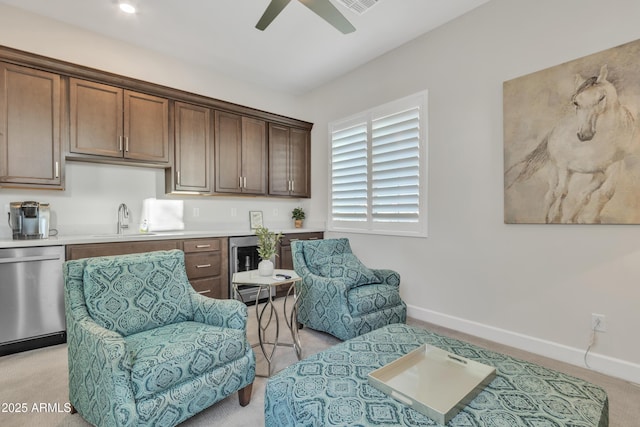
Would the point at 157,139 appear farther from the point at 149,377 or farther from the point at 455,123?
the point at 455,123

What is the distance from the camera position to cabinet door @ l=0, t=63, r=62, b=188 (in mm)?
2654

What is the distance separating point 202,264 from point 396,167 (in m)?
2.47

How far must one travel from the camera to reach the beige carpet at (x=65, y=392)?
1723mm

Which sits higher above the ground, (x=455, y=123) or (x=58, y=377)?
(x=455, y=123)

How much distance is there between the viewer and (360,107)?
408cm

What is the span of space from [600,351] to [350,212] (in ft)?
8.96

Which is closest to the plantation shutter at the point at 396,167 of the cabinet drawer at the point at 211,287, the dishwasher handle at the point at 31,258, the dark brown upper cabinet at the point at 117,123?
the cabinet drawer at the point at 211,287

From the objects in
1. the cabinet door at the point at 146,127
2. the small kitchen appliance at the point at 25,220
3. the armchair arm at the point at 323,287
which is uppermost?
the cabinet door at the point at 146,127

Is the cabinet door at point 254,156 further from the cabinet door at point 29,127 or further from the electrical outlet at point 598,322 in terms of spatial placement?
the electrical outlet at point 598,322

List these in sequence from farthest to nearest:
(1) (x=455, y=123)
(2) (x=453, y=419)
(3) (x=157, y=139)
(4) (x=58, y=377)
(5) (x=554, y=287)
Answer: (3) (x=157, y=139) → (1) (x=455, y=123) → (5) (x=554, y=287) → (4) (x=58, y=377) → (2) (x=453, y=419)

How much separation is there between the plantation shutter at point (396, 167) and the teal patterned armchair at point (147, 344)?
2280 mm

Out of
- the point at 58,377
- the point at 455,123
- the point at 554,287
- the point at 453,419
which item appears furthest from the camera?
the point at 455,123

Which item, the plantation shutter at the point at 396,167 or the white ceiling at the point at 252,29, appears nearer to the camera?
the white ceiling at the point at 252,29

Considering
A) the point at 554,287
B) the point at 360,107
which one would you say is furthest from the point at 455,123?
the point at 554,287
